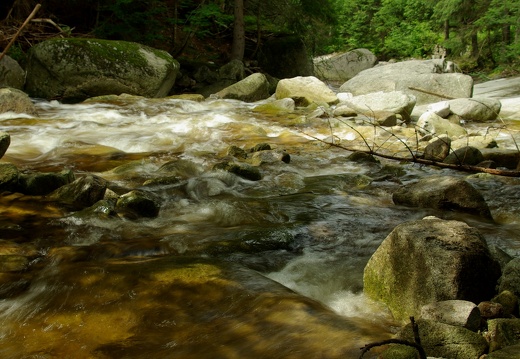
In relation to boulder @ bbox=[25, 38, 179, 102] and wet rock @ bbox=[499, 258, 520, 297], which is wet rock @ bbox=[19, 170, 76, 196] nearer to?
wet rock @ bbox=[499, 258, 520, 297]

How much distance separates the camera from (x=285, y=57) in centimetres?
1602

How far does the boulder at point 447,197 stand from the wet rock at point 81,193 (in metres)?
2.91

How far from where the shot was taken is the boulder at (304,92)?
1211 centimetres

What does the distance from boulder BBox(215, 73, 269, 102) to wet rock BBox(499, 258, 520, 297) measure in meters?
10.5

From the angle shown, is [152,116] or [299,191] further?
[152,116]

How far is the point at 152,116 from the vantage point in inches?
365

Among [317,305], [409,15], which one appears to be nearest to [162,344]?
[317,305]

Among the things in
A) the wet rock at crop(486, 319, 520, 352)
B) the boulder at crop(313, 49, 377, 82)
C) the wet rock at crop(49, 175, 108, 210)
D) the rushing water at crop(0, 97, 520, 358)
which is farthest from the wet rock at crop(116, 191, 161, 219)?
the boulder at crop(313, 49, 377, 82)

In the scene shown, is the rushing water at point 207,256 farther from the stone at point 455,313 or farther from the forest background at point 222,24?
the forest background at point 222,24

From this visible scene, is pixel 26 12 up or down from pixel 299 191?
up

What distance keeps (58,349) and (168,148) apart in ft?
16.6

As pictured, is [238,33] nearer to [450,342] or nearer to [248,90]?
[248,90]

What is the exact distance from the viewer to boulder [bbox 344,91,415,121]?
32.3 feet

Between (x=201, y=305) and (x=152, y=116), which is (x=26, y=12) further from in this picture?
(x=201, y=305)
